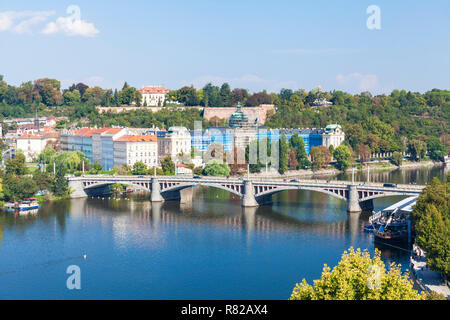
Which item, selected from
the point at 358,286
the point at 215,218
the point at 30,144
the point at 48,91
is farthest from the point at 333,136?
the point at 358,286

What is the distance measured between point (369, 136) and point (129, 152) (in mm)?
40918

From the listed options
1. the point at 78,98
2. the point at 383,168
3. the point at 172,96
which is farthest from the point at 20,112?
the point at 383,168

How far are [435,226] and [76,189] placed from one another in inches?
1547

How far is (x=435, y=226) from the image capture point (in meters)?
32.3

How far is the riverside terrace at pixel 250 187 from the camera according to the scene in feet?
164

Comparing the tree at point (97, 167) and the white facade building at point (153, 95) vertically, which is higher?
the white facade building at point (153, 95)

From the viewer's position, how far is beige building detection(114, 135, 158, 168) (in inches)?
2982

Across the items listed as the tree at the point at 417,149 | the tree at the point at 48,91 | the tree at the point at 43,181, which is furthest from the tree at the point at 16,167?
the tree at the point at 417,149

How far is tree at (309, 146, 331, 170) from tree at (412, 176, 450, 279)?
4364cm

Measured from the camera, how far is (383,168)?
91625mm

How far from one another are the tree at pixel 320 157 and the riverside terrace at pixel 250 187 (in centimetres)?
2705

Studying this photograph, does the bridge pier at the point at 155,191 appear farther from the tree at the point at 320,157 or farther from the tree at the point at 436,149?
the tree at the point at 436,149

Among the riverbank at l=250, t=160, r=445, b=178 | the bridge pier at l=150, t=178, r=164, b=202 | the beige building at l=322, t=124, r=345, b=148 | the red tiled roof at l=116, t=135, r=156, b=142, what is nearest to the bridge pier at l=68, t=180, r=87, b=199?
the bridge pier at l=150, t=178, r=164, b=202
